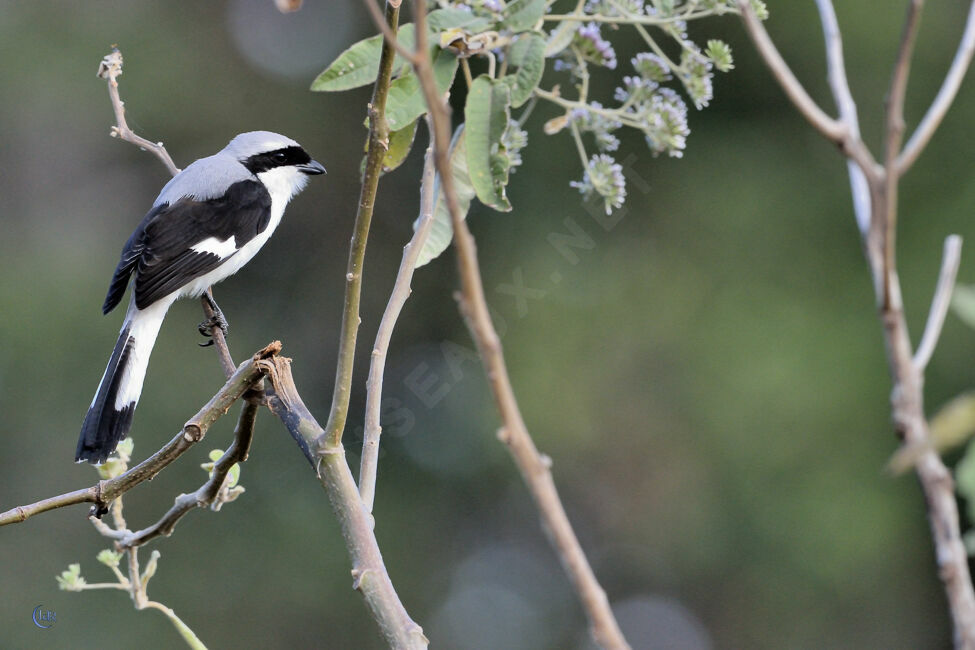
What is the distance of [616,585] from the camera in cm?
700

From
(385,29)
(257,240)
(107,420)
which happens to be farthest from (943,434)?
(257,240)

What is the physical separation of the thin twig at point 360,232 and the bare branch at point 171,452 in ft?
0.52

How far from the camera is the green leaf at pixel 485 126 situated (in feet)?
3.71

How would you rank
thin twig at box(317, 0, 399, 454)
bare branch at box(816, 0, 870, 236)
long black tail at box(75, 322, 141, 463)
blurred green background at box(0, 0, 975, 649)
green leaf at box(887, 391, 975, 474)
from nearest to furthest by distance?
green leaf at box(887, 391, 975, 474) → bare branch at box(816, 0, 870, 236) → thin twig at box(317, 0, 399, 454) → long black tail at box(75, 322, 141, 463) → blurred green background at box(0, 0, 975, 649)

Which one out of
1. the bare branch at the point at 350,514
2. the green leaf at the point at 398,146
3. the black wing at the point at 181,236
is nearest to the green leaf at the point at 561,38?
the green leaf at the point at 398,146

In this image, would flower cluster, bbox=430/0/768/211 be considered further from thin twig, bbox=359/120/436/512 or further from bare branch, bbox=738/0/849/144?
bare branch, bbox=738/0/849/144

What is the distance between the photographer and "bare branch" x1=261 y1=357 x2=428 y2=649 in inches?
36.0

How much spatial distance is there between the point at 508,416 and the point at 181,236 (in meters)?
2.04

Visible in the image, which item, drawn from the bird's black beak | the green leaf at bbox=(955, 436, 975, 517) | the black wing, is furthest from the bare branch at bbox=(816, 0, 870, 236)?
the bird's black beak

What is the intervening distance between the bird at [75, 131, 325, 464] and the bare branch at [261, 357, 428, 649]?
0.63 m

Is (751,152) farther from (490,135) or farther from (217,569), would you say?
(490,135)

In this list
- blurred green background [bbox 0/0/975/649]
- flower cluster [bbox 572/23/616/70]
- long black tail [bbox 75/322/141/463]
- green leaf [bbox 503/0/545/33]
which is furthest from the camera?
blurred green background [bbox 0/0/975/649]

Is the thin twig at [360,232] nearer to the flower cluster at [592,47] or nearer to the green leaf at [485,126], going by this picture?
the green leaf at [485,126]

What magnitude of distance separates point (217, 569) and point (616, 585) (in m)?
2.60
